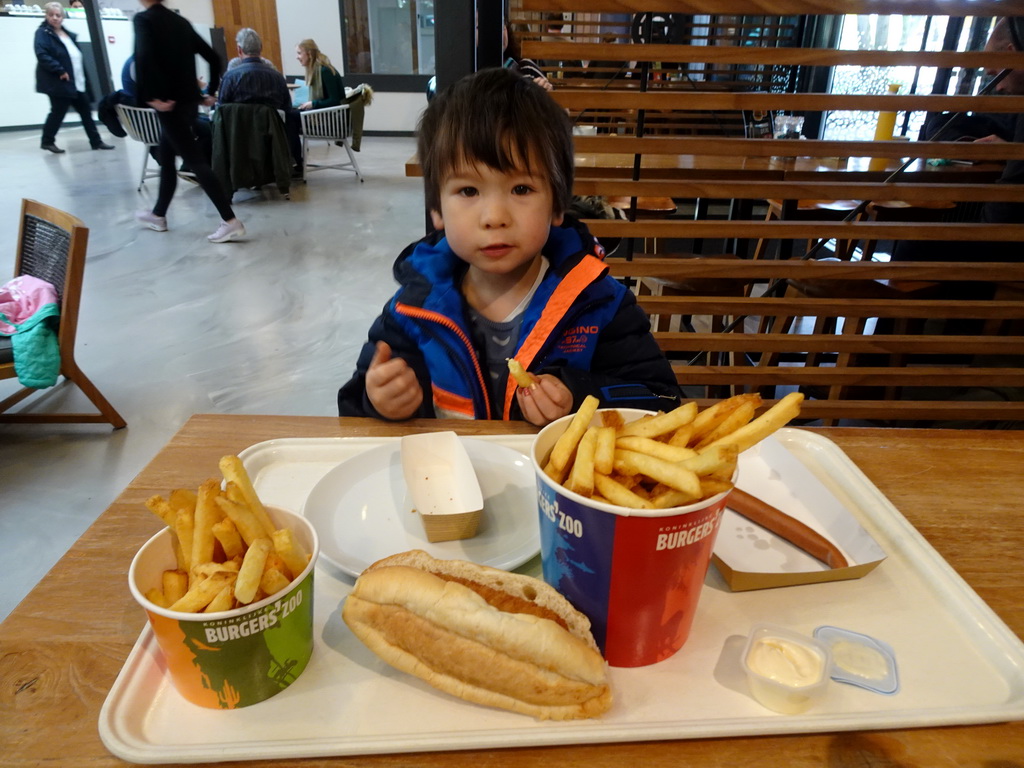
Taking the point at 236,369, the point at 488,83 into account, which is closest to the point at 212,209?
the point at 236,369

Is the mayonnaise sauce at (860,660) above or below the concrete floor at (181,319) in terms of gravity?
above

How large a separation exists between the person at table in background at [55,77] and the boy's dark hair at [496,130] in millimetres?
11163

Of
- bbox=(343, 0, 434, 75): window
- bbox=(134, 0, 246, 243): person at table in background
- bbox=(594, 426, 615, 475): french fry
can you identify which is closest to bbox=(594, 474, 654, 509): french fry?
bbox=(594, 426, 615, 475): french fry

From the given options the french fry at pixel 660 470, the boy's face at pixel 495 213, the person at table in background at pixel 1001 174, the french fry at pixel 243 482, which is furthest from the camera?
the person at table in background at pixel 1001 174

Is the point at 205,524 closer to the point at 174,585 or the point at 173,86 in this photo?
the point at 174,585

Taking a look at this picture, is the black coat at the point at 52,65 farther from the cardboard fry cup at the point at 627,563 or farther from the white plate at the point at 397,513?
the cardboard fry cup at the point at 627,563

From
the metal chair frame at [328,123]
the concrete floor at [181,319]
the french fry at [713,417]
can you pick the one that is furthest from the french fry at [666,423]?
the metal chair frame at [328,123]

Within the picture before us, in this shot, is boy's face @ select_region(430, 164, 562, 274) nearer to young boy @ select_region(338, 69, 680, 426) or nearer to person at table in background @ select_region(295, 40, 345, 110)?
young boy @ select_region(338, 69, 680, 426)

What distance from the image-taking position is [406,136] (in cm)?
1289

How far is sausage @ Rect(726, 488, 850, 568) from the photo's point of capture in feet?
2.85

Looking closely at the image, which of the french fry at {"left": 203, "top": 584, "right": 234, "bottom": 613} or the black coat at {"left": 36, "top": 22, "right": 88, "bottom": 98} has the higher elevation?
the black coat at {"left": 36, "top": 22, "right": 88, "bottom": 98}

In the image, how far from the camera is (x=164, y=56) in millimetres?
5484

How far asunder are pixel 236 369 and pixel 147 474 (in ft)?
9.94

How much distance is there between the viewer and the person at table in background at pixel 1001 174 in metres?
2.94
